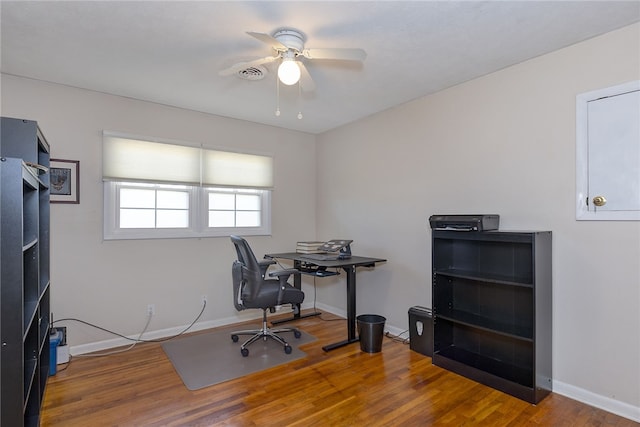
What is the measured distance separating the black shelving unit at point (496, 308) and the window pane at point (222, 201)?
95.1 inches

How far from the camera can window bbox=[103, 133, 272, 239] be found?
10.9 ft

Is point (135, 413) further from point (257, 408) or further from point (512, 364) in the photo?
point (512, 364)

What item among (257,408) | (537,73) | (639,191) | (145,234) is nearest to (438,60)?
(537,73)

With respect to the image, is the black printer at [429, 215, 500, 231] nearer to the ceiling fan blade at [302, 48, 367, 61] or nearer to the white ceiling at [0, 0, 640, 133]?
the white ceiling at [0, 0, 640, 133]

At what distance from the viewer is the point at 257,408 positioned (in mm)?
2223

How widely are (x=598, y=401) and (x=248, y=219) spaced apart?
3598 mm

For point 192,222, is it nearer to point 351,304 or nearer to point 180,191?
point 180,191

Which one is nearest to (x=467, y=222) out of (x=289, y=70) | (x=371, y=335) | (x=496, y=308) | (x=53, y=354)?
(x=496, y=308)

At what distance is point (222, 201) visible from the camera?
402 cm

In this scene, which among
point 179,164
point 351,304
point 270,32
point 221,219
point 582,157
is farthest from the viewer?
point 221,219

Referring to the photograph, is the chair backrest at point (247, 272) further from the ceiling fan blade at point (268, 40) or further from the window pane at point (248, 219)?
the ceiling fan blade at point (268, 40)

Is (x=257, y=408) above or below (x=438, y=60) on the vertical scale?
below

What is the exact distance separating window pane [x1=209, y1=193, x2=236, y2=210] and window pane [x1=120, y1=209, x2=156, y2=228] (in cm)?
64

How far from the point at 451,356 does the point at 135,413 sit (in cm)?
239
